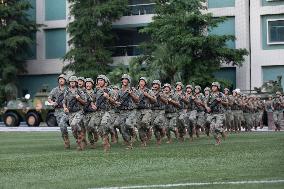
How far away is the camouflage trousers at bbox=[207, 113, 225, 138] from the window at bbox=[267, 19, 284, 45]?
2843 centimetres

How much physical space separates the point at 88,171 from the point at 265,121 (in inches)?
1261

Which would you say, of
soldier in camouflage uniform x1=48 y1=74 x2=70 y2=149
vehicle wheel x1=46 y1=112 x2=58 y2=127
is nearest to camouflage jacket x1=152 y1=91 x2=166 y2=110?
soldier in camouflage uniform x1=48 y1=74 x2=70 y2=149

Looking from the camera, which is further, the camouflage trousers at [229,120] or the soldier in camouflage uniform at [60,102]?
the camouflage trousers at [229,120]

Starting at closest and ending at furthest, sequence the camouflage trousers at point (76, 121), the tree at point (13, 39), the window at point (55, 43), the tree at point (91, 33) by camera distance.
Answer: the camouflage trousers at point (76, 121) → the tree at point (91, 33) → the tree at point (13, 39) → the window at point (55, 43)

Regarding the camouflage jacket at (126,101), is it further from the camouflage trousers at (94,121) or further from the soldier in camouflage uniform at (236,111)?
the soldier in camouflage uniform at (236,111)

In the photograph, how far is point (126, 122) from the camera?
21.5 metres

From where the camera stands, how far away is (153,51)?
171ft

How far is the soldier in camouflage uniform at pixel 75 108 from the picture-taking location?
69.4ft

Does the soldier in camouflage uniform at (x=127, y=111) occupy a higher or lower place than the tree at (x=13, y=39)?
lower

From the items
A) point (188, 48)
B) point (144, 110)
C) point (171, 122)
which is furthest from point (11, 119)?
point (144, 110)

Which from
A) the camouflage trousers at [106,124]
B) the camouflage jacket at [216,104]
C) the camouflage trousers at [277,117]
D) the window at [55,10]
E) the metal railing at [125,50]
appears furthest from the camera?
the window at [55,10]

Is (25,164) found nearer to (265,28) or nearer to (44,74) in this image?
(265,28)

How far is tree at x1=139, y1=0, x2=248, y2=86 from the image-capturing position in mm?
48688

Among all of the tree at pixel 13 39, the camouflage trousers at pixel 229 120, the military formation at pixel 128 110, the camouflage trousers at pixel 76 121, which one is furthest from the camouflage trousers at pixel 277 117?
the tree at pixel 13 39
